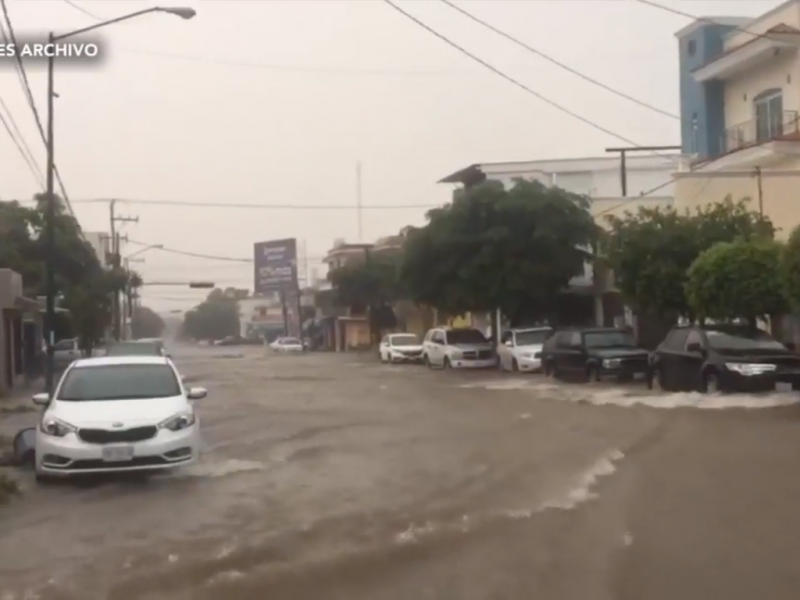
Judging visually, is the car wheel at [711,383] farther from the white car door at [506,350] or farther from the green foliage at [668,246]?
the white car door at [506,350]

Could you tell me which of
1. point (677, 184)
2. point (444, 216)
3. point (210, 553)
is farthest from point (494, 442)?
point (444, 216)

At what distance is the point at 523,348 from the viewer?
133ft

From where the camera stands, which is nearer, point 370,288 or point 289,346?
point 370,288

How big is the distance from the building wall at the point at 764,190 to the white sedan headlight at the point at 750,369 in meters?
8.94

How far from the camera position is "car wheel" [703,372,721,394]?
2385 centimetres

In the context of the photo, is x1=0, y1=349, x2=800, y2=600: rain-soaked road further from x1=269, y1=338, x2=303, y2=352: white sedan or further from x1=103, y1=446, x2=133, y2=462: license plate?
x1=269, y1=338, x2=303, y2=352: white sedan

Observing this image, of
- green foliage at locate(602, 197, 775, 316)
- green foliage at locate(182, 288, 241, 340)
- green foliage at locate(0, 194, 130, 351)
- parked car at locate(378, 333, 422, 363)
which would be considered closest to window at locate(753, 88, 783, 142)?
green foliage at locate(602, 197, 775, 316)

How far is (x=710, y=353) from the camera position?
79.2 feet

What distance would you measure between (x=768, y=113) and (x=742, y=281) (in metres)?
10.1

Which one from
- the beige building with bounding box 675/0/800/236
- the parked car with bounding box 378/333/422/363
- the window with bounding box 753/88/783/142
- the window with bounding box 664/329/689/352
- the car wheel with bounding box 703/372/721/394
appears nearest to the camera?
the car wheel with bounding box 703/372/721/394

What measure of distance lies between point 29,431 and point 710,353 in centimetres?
1339

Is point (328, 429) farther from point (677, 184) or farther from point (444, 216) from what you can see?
point (444, 216)

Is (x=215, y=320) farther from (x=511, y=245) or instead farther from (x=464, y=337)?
(x=511, y=245)

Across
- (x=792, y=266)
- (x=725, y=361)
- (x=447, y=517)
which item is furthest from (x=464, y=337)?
(x=447, y=517)
